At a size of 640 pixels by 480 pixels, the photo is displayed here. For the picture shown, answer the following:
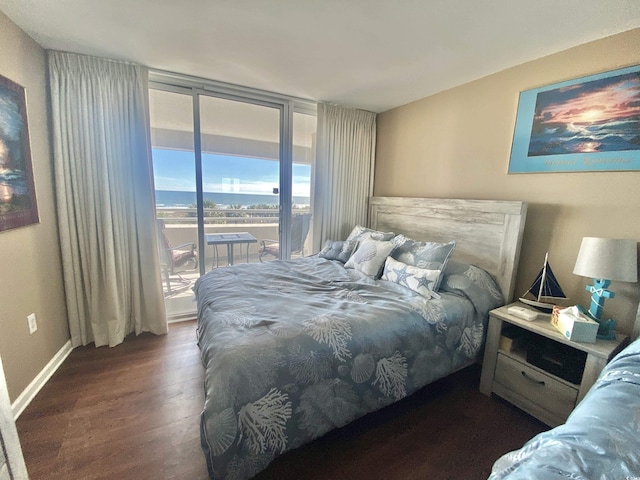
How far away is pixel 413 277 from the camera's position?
209 centimetres

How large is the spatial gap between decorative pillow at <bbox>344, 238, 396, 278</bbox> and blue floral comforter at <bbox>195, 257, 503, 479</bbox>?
0.59ft

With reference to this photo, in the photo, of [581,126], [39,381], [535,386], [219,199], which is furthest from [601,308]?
[39,381]

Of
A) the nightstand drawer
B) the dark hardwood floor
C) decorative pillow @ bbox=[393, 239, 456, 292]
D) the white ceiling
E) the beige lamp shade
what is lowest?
the dark hardwood floor

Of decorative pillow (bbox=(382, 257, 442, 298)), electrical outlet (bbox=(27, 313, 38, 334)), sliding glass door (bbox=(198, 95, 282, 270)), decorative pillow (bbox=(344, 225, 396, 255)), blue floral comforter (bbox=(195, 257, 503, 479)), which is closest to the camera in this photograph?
blue floral comforter (bbox=(195, 257, 503, 479))

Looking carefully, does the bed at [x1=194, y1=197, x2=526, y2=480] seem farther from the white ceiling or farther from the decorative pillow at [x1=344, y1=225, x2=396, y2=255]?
the white ceiling

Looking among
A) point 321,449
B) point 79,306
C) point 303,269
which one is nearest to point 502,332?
point 321,449

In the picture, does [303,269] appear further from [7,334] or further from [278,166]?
[7,334]

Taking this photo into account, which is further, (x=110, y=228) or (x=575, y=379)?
(x=110, y=228)

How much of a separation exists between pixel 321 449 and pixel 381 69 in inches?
108

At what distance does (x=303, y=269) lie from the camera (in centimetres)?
254

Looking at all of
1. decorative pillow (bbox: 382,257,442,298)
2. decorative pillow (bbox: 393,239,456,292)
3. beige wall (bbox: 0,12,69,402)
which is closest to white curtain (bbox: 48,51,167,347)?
beige wall (bbox: 0,12,69,402)

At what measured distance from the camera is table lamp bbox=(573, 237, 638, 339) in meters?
1.50

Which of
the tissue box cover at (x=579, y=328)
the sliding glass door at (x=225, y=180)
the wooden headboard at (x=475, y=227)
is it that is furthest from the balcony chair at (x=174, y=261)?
the tissue box cover at (x=579, y=328)

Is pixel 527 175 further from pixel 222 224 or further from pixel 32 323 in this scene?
pixel 32 323
